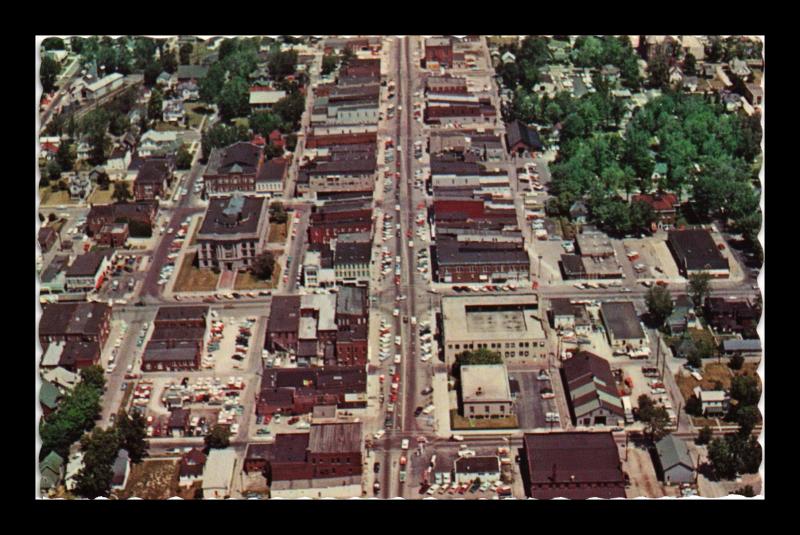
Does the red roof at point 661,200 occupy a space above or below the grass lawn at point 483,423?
above

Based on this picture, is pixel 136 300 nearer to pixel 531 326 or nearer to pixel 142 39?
pixel 531 326

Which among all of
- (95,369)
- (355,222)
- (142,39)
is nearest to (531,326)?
(355,222)

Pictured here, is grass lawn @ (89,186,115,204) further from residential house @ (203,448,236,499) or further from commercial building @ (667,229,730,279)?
commercial building @ (667,229,730,279)

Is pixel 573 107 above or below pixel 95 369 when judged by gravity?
above

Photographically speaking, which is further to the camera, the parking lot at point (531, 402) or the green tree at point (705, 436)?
the parking lot at point (531, 402)

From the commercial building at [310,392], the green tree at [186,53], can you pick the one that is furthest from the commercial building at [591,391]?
the green tree at [186,53]

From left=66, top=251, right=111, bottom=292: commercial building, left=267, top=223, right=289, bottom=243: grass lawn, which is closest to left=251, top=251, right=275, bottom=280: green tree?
left=267, top=223, right=289, bottom=243: grass lawn

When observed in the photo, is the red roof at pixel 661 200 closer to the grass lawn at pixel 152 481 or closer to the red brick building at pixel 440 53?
the red brick building at pixel 440 53

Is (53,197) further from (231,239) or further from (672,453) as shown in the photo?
(672,453)
